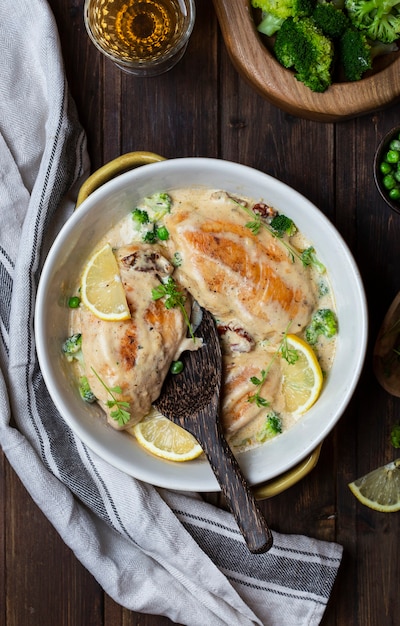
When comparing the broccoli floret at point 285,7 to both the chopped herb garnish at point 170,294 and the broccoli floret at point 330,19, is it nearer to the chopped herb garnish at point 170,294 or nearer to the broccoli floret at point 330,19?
the broccoli floret at point 330,19

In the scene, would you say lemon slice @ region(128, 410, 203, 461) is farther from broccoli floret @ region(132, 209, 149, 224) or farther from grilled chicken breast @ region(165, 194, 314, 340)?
broccoli floret @ region(132, 209, 149, 224)

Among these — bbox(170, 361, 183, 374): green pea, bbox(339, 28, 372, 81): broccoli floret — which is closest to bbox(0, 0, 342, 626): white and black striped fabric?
bbox(170, 361, 183, 374): green pea

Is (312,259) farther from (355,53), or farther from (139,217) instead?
(355,53)

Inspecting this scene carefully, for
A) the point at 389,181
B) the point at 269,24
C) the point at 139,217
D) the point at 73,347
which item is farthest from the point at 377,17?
the point at 73,347

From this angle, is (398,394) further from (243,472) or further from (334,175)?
(334,175)

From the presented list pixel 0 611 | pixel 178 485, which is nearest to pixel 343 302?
pixel 178 485
